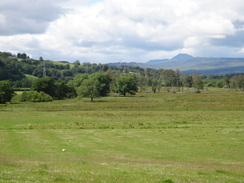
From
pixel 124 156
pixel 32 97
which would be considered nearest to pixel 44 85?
pixel 32 97

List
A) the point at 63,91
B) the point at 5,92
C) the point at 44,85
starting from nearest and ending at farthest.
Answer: the point at 5,92, the point at 44,85, the point at 63,91

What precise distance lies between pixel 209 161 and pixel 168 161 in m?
3.34

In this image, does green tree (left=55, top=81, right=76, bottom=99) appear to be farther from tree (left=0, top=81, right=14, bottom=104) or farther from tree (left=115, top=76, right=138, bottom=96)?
tree (left=0, top=81, right=14, bottom=104)

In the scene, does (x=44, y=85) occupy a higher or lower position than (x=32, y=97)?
higher

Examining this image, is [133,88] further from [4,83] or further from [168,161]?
[168,161]

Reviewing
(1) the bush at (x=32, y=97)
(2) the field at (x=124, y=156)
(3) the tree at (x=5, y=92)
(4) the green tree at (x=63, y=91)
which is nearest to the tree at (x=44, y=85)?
(4) the green tree at (x=63, y=91)

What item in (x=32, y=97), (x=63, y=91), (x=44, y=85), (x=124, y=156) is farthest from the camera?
(x=63, y=91)

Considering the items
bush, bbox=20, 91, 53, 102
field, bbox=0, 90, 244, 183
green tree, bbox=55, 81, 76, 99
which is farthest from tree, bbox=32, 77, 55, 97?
field, bbox=0, 90, 244, 183

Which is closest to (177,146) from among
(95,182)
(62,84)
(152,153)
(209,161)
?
(152,153)

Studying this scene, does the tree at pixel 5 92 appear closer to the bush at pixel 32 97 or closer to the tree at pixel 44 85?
the bush at pixel 32 97

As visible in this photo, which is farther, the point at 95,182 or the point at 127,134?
the point at 127,134

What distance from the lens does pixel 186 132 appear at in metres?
38.2

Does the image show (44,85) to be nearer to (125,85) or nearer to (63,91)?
(63,91)

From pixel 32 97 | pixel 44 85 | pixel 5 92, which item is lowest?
pixel 32 97
